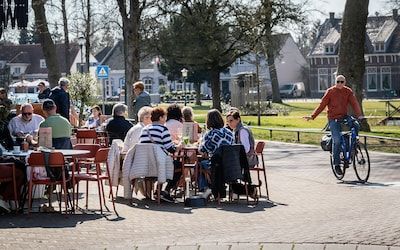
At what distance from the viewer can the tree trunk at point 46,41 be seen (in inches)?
1282

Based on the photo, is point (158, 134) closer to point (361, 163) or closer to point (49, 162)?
point (49, 162)

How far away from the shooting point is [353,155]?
52.2 ft

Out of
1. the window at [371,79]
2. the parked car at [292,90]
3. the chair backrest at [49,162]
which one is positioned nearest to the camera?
the chair backrest at [49,162]

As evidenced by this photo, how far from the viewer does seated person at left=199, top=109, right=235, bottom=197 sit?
13.3 m

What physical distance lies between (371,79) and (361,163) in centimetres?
8401

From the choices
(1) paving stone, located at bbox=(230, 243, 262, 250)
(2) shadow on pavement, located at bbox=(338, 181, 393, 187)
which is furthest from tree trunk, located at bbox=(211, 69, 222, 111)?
(1) paving stone, located at bbox=(230, 243, 262, 250)

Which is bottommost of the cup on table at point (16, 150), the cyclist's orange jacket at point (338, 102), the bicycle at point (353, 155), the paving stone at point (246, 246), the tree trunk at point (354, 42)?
the paving stone at point (246, 246)

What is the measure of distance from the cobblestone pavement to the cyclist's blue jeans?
105cm

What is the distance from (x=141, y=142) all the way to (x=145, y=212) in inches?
64.9

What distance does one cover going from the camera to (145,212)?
39.5ft

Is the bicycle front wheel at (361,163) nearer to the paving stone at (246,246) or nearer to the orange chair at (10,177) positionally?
the orange chair at (10,177)

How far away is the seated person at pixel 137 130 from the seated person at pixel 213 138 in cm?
120

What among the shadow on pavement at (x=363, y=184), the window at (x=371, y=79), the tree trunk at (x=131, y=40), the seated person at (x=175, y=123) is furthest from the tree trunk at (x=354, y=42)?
the window at (x=371, y=79)

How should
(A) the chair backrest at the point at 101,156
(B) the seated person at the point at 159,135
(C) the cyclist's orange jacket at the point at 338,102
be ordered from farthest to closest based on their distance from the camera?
(C) the cyclist's orange jacket at the point at 338,102
(B) the seated person at the point at 159,135
(A) the chair backrest at the point at 101,156
